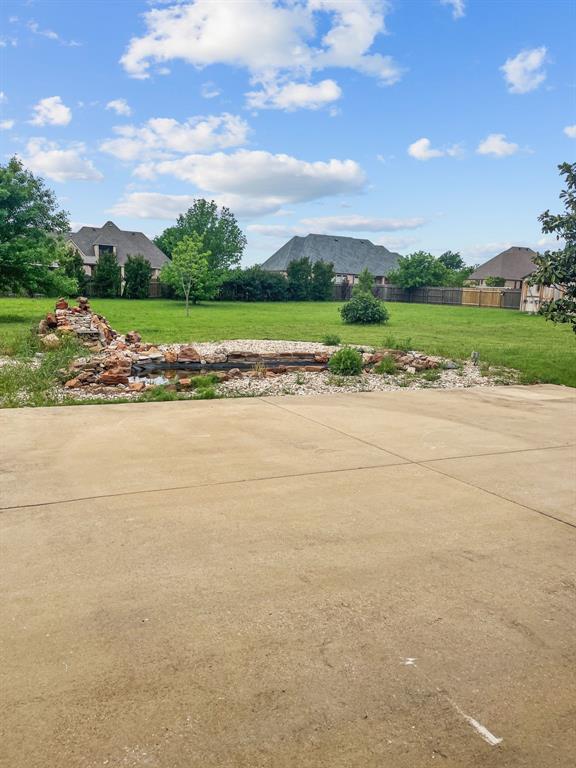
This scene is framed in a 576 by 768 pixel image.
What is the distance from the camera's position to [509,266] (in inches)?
2018

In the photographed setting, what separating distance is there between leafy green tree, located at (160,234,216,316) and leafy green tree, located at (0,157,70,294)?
8046 mm

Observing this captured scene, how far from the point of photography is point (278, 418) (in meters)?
5.87

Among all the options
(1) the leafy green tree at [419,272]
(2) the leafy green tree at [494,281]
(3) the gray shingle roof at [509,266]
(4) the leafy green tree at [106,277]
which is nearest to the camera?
(4) the leafy green tree at [106,277]

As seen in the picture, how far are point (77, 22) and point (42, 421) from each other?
28.3ft

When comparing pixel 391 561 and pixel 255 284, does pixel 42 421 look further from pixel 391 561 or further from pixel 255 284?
pixel 255 284

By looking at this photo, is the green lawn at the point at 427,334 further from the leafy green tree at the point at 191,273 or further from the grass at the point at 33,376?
the leafy green tree at the point at 191,273

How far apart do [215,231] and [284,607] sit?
42.0 metres

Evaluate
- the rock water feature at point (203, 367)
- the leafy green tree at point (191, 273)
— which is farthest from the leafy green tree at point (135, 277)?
the rock water feature at point (203, 367)

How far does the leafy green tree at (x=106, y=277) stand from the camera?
3316 cm

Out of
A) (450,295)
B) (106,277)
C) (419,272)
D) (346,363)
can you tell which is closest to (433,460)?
(346,363)

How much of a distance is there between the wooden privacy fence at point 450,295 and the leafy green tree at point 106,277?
17.4 metres

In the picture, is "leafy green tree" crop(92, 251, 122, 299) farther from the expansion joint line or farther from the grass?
the expansion joint line

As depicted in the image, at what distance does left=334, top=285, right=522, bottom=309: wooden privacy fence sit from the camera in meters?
35.2

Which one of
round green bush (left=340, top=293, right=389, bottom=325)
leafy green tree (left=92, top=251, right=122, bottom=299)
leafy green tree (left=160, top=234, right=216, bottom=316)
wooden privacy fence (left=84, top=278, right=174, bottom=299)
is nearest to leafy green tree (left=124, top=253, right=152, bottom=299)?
leafy green tree (left=92, top=251, right=122, bottom=299)
